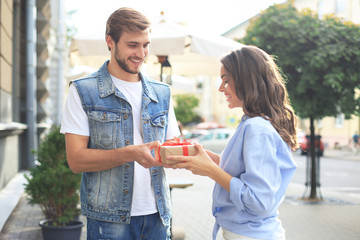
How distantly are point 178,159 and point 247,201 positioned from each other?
372 mm

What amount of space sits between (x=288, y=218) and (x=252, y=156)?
6500 mm

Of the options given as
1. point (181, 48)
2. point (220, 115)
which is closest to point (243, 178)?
point (181, 48)

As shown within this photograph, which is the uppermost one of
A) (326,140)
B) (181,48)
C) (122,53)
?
(181,48)

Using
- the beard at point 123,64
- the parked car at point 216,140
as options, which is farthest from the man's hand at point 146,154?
the parked car at point 216,140

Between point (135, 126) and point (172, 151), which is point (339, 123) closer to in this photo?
point (135, 126)

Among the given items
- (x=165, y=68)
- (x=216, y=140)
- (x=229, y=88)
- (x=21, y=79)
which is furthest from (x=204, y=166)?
(x=216, y=140)

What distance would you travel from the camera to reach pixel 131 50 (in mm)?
2502

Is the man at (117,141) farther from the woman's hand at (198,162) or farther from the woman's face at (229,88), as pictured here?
the woman's face at (229,88)

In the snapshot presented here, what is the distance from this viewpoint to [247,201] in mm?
2107

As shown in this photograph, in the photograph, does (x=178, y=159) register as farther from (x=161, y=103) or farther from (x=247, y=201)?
(x=161, y=103)

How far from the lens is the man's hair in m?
2.45

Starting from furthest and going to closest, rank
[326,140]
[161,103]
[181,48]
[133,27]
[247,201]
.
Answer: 1. [326,140]
2. [181,48]
3. [161,103]
4. [133,27]
5. [247,201]

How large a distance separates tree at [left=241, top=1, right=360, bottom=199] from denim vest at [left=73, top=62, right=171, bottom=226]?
293 inches

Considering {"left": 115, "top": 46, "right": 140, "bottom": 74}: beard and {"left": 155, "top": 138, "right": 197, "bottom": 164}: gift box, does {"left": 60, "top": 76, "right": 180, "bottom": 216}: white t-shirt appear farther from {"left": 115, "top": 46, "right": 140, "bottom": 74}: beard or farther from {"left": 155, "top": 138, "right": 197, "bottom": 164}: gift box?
{"left": 155, "top": 138, "right": 197, "bottom": 164}: gift box
